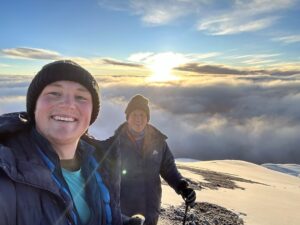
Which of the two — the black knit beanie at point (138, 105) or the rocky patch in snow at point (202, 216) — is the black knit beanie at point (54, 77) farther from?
the rocky patch in snow at point (202, 216)

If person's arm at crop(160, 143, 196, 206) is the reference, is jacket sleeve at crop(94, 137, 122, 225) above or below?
above

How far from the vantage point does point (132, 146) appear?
4676 millimetres

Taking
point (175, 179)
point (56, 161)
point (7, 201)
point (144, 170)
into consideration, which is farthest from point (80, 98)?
point (175, 179)

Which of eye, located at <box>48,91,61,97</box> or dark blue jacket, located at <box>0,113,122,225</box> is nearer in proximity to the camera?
dark blue jacket, located at <box>0,113,122,225</box>

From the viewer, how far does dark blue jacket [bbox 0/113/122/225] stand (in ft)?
4.75

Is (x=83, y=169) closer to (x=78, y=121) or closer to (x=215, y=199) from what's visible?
(x=78, y=121)

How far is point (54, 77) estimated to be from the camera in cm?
187

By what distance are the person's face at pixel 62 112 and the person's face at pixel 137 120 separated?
2835 millimetres

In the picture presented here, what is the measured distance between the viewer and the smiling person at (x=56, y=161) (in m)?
1.50

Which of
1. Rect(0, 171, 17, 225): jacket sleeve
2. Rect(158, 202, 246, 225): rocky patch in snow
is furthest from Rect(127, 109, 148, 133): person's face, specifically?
Rect(158, 202, 246, 225): rocky patch in snow

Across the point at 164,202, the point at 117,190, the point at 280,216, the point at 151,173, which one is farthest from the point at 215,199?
the point at 117,190

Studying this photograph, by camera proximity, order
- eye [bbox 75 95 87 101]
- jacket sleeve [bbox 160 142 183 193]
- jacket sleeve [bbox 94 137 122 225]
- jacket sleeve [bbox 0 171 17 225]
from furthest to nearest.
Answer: jacket sleeve [bbox 160 142 183 193]
jacket sleeve [bbox 94 137 122 225]
eye [bbox 75 95 87 101]
jacket sleeve [bbox 0 171 17 225]

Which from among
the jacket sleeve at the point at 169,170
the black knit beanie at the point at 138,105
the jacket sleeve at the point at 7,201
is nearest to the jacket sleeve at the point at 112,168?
the jacket sleeve at the point at 7,201

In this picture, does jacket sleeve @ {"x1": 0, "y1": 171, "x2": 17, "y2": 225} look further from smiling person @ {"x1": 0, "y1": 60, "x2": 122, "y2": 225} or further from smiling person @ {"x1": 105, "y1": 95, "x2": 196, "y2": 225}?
smiling person @ {"x1": 105, "y1": 95, "x2": 196, "y2": 225}
